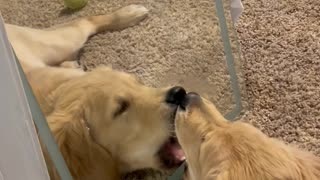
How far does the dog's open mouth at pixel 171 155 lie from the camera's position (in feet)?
5.00

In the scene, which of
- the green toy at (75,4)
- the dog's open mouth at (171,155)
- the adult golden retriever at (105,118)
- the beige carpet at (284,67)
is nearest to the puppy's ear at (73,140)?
the adult golden retriever at (105,118)

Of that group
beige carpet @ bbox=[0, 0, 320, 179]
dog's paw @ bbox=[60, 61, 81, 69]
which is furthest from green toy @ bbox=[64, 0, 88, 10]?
dog's paw @ bbox=[60, 61, 81, 69]

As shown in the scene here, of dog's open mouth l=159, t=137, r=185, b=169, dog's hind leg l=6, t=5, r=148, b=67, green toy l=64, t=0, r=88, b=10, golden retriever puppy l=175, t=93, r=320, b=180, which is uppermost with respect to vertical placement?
green toy l=64, t=0, r=88, b=10

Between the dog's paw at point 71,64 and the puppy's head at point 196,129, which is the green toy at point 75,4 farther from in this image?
the puppy's head at point 196,129

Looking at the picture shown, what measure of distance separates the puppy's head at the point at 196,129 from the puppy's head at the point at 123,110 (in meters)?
0.06

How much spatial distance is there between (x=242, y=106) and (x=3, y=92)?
33.6 inches

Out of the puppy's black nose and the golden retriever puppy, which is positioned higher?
the puppy's black nose

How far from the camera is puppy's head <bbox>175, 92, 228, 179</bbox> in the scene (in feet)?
4.28

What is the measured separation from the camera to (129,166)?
1577mm

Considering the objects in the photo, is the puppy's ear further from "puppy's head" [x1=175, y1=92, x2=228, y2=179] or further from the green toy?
the green toy

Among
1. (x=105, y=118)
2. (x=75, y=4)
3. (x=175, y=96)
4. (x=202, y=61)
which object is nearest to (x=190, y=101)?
(x=175, y=96)

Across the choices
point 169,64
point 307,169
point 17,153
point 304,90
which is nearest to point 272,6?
point 304,90

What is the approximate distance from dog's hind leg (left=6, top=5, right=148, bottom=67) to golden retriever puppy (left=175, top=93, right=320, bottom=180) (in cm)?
40

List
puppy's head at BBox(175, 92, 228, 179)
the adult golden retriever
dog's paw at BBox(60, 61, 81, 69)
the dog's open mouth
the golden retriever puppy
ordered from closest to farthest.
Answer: the golden retriever puppy → puppy's head at BBox(175, 92, 228, 179) → the adult golden retriever → the dog's open mouth → dog's paw at BBox(60, 61, 81, 69)
